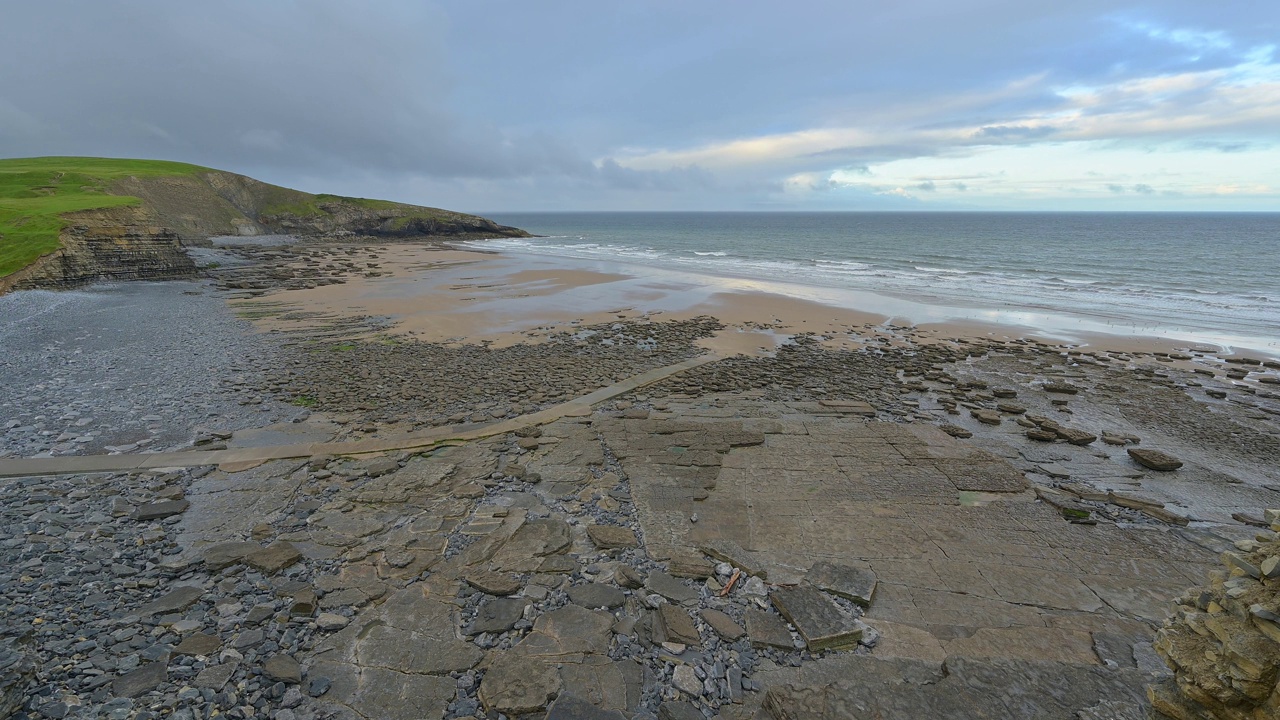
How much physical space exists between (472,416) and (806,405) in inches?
318

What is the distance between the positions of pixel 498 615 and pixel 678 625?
1964 millimetres

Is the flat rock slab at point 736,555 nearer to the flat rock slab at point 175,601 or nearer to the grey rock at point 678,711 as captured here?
the grey rock at point 678,711

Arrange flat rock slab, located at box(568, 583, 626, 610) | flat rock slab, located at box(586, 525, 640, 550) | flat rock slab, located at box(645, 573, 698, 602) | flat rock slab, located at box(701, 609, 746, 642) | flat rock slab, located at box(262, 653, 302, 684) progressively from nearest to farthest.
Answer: flat rock slab, located at box(262, 653, 302, 684) → flat rock slab, located at box(701, 609, 746, 642) → flat rock slab, located at box(568, 583, 626, 610) → flat rock slab, located at box(645, 573, 698, 602) → flat rock slab, located at box(586, 525, 640, 550)

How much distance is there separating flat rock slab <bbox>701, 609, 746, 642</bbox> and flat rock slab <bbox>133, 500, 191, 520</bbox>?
7.74 meters

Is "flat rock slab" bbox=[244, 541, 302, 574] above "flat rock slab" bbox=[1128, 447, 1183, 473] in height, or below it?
below

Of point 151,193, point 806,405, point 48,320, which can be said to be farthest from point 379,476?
point 151,193

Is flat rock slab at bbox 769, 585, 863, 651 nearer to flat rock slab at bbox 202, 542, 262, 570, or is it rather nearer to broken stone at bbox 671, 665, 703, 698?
broken stone at bbox 671, 665, 703, 698

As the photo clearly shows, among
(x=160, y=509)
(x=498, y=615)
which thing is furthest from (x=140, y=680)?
(x=160, y=509)

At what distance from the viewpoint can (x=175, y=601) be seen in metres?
5.79

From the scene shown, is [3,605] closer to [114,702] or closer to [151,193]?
[114,702]

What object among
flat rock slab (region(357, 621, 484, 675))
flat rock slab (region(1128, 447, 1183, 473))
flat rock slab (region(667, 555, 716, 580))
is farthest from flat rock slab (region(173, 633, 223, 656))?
flat rock slab (region(1128, 447, 1183, 473))

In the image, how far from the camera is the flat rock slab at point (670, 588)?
620cm

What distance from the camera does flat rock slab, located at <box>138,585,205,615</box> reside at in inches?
222

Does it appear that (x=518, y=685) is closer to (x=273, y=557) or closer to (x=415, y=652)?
(x=415, y=652)
